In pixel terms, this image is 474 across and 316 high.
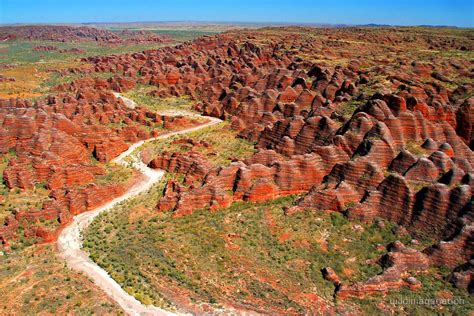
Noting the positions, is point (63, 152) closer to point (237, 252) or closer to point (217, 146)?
point (217, 146)

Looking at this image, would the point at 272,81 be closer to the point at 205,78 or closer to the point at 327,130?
the point at 205,78

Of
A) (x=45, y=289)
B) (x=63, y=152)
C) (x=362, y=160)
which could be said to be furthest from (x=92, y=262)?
(x=362, y=160)

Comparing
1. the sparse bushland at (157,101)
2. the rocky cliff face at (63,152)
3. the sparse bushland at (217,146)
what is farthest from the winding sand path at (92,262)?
the sparse bushland at (157,101)

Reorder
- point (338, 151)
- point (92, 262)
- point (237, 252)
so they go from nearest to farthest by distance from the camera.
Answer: point (92, 262) < point (237, 252) < point (338, 151)

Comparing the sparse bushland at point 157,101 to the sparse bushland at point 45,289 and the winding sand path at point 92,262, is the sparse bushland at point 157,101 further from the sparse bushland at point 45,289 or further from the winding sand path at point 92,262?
the sparse bushland at point 45,289

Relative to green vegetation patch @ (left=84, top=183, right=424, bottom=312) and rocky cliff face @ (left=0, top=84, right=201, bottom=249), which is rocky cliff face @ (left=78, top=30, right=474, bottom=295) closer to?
green vegetation patch @ (left=84, top=183, right=424, bottom=312)

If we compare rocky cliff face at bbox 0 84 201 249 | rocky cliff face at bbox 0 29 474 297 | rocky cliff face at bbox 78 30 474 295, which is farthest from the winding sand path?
rocky cliff face at bbox 78 30 474 295

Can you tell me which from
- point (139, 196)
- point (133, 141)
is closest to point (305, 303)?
point (139, 196)

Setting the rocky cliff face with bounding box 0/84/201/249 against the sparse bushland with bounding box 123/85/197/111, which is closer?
the rocky cliff face with bounding box 0/84/201/249
